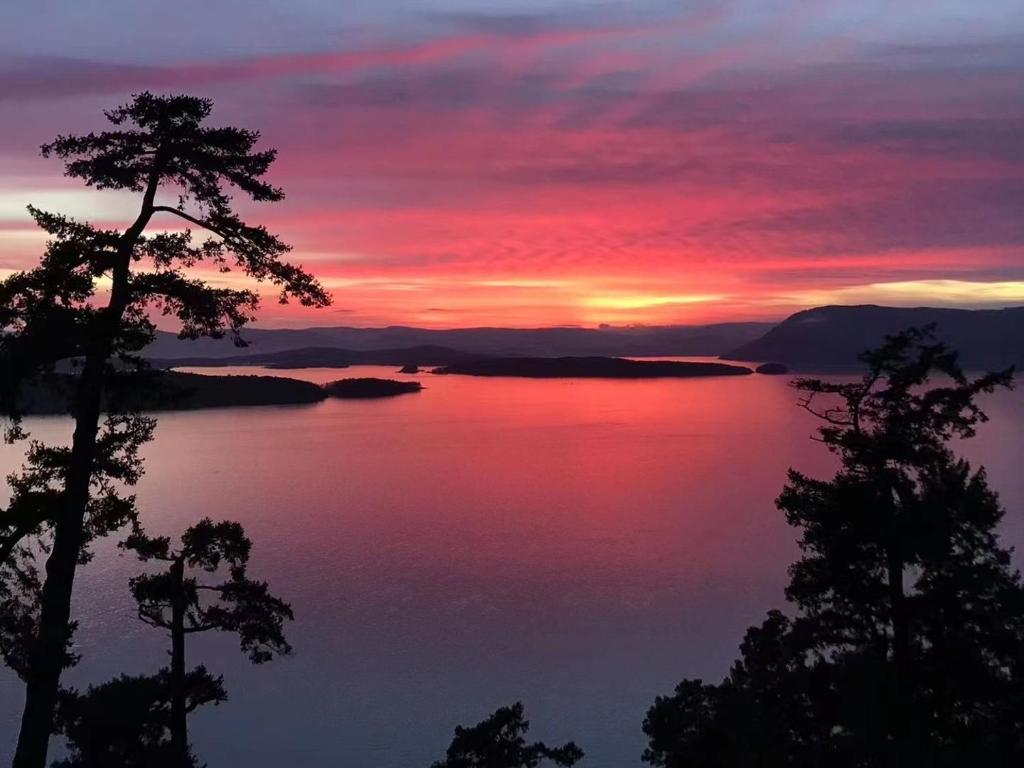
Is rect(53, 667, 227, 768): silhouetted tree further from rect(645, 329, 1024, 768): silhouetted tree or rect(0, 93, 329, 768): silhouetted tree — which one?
rect(645, 329, 1024, 768): silhouetted tree

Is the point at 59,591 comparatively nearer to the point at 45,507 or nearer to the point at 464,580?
the point at 45,507

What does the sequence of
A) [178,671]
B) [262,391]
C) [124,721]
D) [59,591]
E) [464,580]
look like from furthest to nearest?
[262,391] → [464,580] → [124,721] → [178,671] → [59,591]

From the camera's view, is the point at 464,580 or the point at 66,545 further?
the point at 464,580

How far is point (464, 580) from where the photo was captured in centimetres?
3238

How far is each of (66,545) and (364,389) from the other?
139151mm

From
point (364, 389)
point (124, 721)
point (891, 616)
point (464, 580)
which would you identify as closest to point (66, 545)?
point (124, 721)

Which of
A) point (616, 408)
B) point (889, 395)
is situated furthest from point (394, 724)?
point (616, 408)

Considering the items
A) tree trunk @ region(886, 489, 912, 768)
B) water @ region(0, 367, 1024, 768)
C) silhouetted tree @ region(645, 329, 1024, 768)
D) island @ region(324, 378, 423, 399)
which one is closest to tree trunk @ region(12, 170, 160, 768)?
silhouetted tree @ region(645, 329, 1024, 768)

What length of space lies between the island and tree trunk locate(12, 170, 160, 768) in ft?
439

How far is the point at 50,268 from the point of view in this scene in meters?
9.58

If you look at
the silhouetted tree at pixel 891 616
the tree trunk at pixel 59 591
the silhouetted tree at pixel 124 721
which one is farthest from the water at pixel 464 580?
the tree trunk at pixel 59 591

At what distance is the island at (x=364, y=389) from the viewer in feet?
475

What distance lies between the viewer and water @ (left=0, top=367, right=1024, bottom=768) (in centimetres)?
2125

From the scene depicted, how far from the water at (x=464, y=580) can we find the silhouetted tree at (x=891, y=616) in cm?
687
